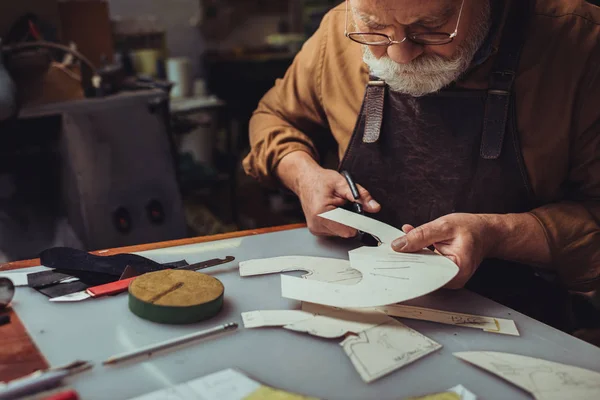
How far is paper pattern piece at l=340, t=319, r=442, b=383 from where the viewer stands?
83cm

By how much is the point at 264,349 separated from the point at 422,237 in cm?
38

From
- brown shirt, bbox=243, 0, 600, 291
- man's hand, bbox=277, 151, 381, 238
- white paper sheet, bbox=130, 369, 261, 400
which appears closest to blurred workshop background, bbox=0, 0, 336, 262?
man's hand, bbox=277, 151, 381, 238

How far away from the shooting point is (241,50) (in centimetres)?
444

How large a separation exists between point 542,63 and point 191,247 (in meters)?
0.86

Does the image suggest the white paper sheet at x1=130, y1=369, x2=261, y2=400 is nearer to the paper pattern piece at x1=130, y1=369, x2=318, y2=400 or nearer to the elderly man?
the paper pattern piece at x1=130, y1=369, x2=318, y2=400

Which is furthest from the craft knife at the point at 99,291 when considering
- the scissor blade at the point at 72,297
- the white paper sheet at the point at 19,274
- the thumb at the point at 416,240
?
the thumb at the point at 416,240

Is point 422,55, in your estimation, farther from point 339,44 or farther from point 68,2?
point 68,2

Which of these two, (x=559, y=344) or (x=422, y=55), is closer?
(x=559, y=344)

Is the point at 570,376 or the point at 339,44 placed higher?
the point at 339,44

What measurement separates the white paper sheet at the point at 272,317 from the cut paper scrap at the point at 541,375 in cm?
25

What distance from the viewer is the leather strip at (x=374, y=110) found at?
1.37m

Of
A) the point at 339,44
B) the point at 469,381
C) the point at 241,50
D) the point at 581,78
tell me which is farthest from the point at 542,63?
the point at 241,50

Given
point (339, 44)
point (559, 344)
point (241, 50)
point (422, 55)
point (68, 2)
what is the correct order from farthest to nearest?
1. point (241, 50)
2. point (68, 2)
3. point (339, 44)
4. point (422, 55)
5. point (559, 344)

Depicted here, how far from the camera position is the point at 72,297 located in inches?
38.9
